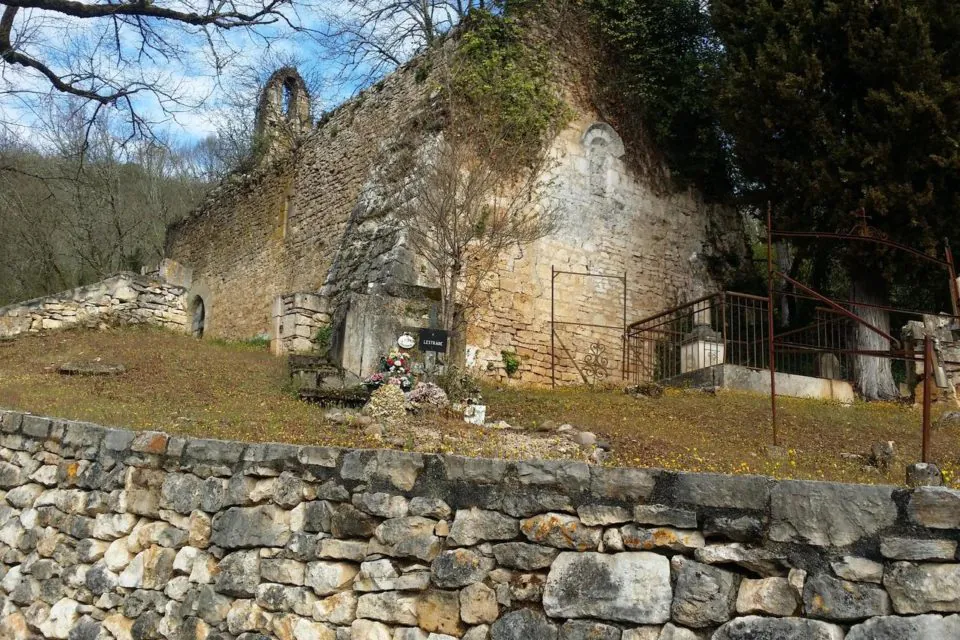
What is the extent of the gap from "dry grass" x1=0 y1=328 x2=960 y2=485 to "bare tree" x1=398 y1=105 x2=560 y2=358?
1.71 metres

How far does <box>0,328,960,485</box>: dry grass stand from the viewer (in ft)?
19.4

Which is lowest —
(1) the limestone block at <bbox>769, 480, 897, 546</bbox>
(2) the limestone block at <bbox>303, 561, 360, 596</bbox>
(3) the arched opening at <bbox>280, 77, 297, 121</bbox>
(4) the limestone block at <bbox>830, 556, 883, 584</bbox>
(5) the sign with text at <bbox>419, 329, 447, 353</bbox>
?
(2) the limestone block at <bbox>303, 561, 360, 596</bbox>

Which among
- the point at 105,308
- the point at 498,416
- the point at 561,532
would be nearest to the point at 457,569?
the point at 561,532

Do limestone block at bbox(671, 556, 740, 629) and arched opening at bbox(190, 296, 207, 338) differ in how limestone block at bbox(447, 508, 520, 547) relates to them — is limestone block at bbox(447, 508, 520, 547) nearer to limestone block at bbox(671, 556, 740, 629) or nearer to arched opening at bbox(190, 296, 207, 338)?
limestone block at bbox(671, 556, 740, 629)

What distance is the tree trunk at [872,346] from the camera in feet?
38.3

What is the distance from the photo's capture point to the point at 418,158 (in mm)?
12375

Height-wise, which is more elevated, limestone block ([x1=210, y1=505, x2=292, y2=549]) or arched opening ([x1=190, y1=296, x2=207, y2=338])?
arched opening ([x1=190, y1=296, x2=207, y2=338])

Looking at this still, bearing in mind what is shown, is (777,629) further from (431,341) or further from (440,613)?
(431,341)

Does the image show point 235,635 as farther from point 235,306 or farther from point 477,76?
point 235,306

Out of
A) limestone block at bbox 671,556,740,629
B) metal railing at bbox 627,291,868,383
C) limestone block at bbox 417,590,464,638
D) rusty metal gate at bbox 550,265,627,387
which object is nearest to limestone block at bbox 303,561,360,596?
limestone block at bbox 417,590,464,638

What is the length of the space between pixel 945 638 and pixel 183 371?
9.01 meters

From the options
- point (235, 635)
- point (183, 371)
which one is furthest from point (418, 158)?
point (235, 635)

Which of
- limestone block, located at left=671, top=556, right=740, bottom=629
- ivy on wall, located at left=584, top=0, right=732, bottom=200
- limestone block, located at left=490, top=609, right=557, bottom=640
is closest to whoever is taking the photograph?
limestone block, located at left=671, top=556, right=740, bottom=629

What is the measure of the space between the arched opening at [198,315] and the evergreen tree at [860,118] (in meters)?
12.5
